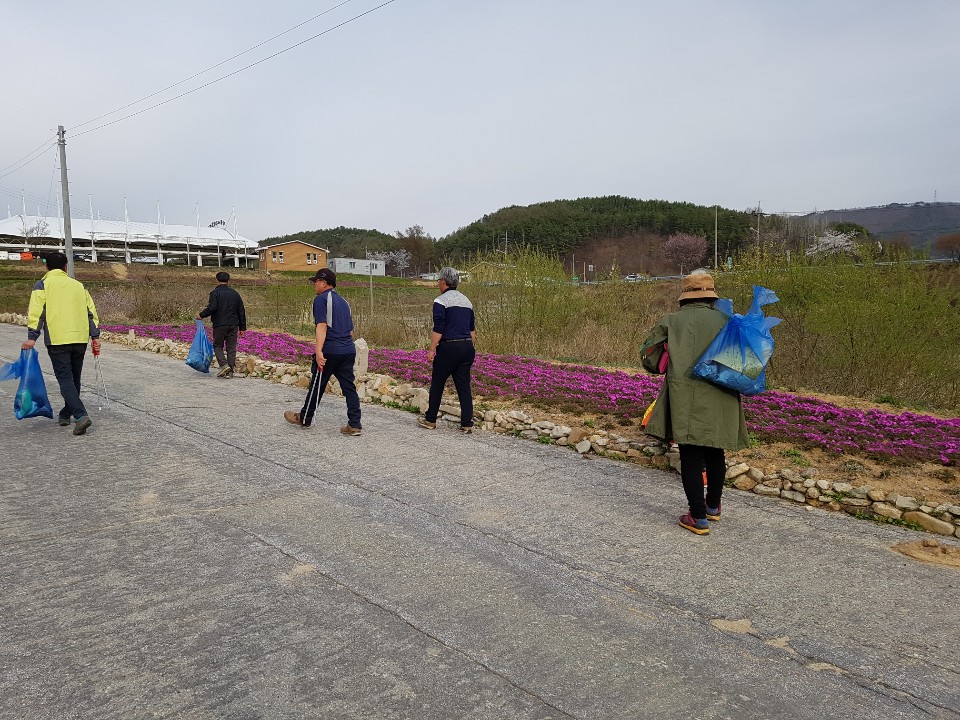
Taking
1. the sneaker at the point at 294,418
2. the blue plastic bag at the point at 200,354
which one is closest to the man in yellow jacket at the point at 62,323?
the sneaker at the point at 294,418

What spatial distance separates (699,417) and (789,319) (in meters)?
8.61

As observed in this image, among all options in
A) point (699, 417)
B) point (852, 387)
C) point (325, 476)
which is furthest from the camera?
point (852, 387)

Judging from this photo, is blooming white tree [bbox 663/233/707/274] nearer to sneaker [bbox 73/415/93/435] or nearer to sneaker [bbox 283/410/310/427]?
sneaker [bbox 283/410/310/427]

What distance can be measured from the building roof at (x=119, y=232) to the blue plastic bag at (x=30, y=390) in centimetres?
Result: 9275

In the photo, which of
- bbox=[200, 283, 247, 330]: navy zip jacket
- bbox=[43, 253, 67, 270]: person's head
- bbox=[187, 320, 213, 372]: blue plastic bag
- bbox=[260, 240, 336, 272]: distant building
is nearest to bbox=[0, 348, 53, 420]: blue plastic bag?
bbox=[43, 253, 67, 270]: person's head

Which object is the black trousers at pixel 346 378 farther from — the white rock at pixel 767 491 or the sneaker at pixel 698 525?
the white rock at pixel 767 491

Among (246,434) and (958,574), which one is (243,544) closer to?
(246,434)

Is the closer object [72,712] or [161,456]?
[72,712]

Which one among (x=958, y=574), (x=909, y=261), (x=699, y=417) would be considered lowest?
(x=958, y=574)

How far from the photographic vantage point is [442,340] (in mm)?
8289

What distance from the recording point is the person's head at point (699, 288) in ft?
17.4

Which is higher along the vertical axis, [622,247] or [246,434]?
[622,247]

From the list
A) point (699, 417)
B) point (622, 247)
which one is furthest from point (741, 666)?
point (622, 247)

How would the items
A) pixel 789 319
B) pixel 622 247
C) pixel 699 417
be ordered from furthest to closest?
pixel 622 247, pixel 789 319, pixel 699 417
